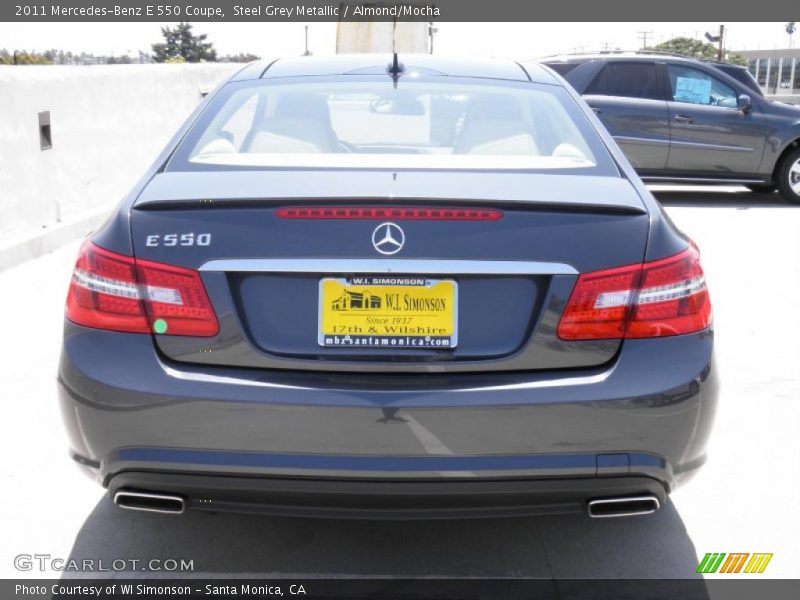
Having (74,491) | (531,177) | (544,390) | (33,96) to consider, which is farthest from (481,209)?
(33,96)

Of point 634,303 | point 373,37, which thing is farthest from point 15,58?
point 373,37

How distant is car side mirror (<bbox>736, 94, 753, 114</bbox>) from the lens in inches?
476

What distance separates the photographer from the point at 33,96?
8.30 metres

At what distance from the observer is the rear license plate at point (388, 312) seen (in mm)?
2637

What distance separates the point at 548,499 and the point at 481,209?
2.58ft

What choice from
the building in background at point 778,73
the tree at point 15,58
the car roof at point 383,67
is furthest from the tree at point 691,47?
the car roof at point 383,67

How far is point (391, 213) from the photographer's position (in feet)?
8.77

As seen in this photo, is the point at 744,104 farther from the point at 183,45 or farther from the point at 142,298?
the point at 183,45

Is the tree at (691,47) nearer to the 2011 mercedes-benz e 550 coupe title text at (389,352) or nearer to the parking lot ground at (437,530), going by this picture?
the parking lot ground at (437,530)

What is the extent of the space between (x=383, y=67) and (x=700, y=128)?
8.88m

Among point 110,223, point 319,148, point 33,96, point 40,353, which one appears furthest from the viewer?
point 33,96

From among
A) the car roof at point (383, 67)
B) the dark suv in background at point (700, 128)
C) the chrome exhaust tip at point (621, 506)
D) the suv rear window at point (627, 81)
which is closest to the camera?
the chrome exhaust tip at point (621, 506)

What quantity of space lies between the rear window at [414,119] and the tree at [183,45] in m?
119

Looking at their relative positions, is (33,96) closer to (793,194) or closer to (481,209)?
(481,209)
